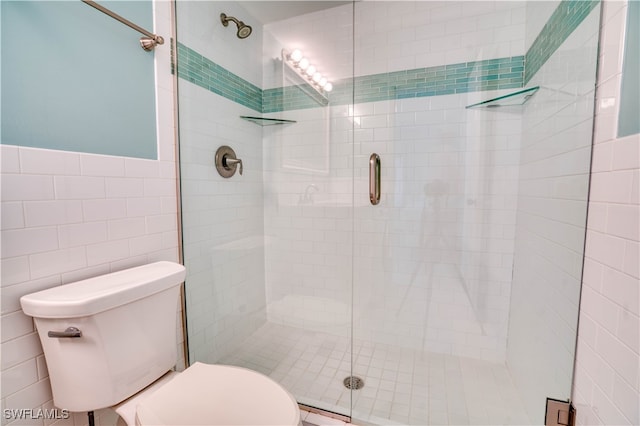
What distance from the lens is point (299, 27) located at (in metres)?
1.93

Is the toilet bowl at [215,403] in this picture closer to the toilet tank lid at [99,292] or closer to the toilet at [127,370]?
the toilet at [127,370]

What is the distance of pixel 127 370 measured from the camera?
0.94m

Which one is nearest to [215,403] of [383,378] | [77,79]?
[383,378]

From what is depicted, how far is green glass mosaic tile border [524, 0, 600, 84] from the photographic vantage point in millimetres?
1031

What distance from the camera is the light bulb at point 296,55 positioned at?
1.95 metres

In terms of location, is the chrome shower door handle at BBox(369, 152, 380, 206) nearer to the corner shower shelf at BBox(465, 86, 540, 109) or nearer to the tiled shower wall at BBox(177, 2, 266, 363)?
the corner shower shelf at BBox(465, 86, 540, 109)

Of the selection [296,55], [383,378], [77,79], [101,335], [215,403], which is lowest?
[383,378]

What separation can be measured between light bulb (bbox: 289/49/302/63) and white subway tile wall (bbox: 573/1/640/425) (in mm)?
1563

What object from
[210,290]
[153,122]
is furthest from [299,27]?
[210,290]

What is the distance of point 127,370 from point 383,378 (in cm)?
128

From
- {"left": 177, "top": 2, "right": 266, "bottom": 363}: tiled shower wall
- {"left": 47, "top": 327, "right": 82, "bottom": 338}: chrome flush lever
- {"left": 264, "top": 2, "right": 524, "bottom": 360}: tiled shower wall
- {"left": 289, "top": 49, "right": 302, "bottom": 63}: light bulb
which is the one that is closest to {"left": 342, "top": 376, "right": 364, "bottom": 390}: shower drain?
{"left": 264, "top": 2, "right": 524, "bottom": 360}: tiled shower wall

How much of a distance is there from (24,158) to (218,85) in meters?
1.08

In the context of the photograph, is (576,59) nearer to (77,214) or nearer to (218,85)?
(218,85)

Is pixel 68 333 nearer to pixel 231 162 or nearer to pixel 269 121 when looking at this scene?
pixel 231 162
